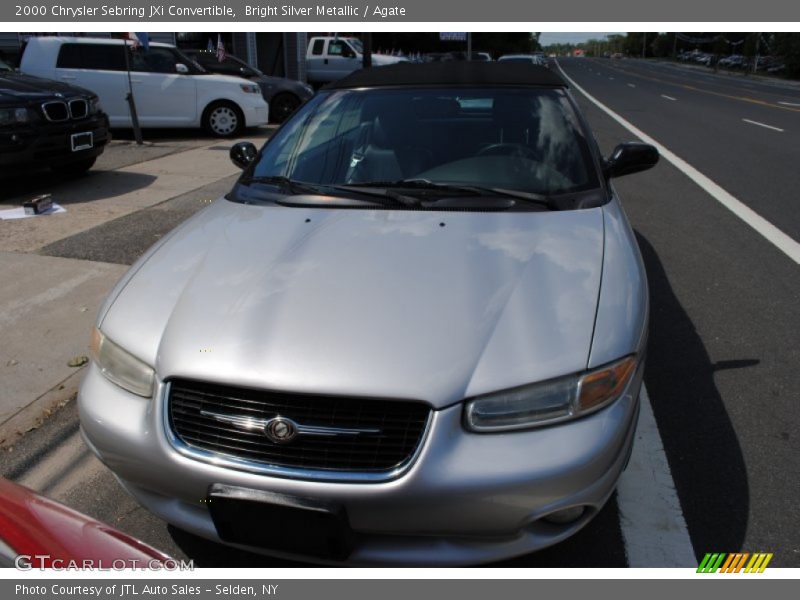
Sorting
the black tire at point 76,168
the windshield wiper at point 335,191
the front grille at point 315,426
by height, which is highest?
the windshield wiper at point 335,191

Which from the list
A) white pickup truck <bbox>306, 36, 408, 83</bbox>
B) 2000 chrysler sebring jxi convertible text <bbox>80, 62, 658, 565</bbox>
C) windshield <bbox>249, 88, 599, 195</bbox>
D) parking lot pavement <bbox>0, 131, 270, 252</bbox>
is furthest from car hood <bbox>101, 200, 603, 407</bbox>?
white pickup truck <bbox>306, 36, 408, 83</bbox>

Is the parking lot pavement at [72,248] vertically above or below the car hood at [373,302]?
below

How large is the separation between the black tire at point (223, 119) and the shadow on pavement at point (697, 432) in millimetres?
9384

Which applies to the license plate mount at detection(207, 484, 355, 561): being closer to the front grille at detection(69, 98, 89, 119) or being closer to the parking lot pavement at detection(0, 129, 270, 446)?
the parking lot pavement at detection(0, 129, 270, 446)

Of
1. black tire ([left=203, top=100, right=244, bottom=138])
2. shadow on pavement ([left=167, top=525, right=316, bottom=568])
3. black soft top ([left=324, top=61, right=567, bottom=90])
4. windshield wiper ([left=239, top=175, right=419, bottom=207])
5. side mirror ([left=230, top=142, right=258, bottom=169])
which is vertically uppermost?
black soft top ([left=324, top=61, right=567, bottom=90])

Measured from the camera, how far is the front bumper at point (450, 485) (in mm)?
1912

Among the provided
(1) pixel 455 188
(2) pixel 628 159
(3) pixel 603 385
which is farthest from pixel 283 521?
(2) pixel 628 159

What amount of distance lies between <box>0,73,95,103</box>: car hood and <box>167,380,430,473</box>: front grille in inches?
261

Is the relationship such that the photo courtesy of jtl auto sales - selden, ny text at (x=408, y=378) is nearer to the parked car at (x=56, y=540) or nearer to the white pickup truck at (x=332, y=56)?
the parked car at (x=56, y=540)

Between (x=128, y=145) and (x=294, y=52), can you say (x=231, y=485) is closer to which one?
(x=128, y=145)

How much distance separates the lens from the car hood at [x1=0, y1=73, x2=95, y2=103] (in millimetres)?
7234

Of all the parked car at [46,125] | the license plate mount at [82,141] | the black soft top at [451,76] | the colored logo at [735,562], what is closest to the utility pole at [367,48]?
the parked car at [46,125]

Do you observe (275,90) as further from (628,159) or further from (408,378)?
(408,378)

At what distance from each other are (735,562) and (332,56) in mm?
22326
